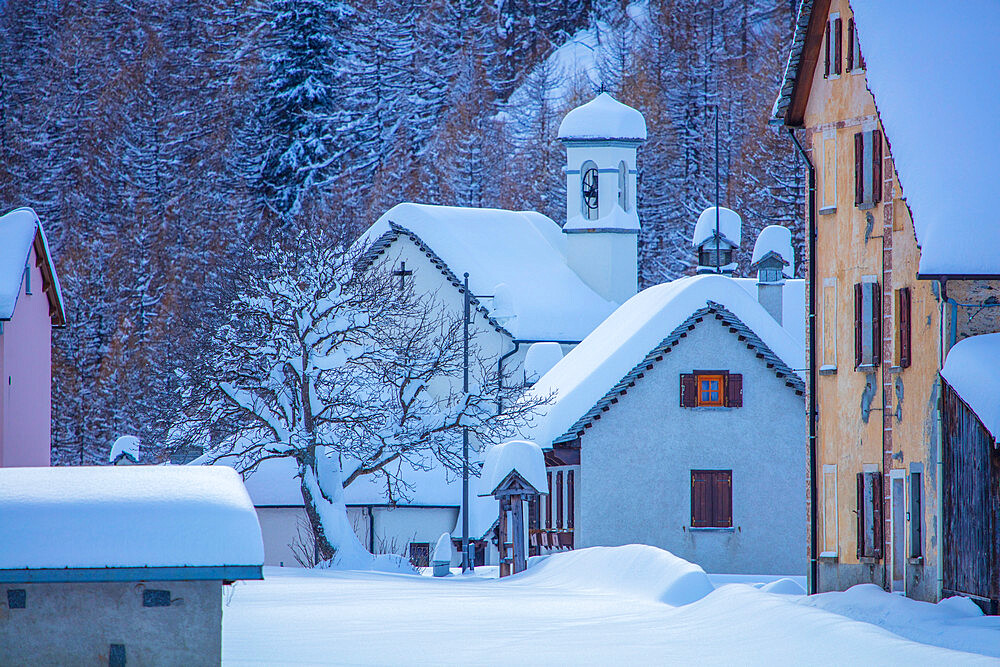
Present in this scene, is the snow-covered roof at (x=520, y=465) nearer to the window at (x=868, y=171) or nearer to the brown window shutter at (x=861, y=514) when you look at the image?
the brown window shutter at (x=861, y=514)

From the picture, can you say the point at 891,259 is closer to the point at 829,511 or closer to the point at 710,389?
the point at 829,511

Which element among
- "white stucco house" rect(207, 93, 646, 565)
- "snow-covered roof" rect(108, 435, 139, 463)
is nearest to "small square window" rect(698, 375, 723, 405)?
"white stucco house" rect(207, 93, 646, 565)

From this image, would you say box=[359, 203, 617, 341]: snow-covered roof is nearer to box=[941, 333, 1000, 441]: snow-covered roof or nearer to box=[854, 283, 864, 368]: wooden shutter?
box=[854, 283, 864, 368]: wooden shutter

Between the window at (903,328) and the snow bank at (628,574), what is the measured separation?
478 cm

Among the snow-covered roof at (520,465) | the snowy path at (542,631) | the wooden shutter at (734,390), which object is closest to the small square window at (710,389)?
the wooden shutter at (734,390)

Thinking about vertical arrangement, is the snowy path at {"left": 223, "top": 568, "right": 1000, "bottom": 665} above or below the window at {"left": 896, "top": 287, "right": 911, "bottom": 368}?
below

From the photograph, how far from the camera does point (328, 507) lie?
38.0 meters

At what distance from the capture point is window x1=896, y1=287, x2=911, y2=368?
23391 millimetres

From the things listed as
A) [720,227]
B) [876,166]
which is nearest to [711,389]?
[720,227]

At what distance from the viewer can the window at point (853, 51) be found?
25734 millimetres

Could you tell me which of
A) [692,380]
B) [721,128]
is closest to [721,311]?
[692,380]

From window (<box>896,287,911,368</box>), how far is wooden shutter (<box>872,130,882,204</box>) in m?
1.72

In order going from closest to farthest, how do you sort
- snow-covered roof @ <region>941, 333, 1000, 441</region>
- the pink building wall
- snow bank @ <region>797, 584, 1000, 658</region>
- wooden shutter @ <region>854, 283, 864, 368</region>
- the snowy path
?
1. the snowy path
2. snow bank @ <region>797, 584, 1000, 658</region>
3. snow-covered roof @ <region>941, 333, 1000, 441</region>
4. wooden shutter @ <region>854, 283, 864, 368</region>
5. the pink building wall

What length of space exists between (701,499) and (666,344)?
376 cm
